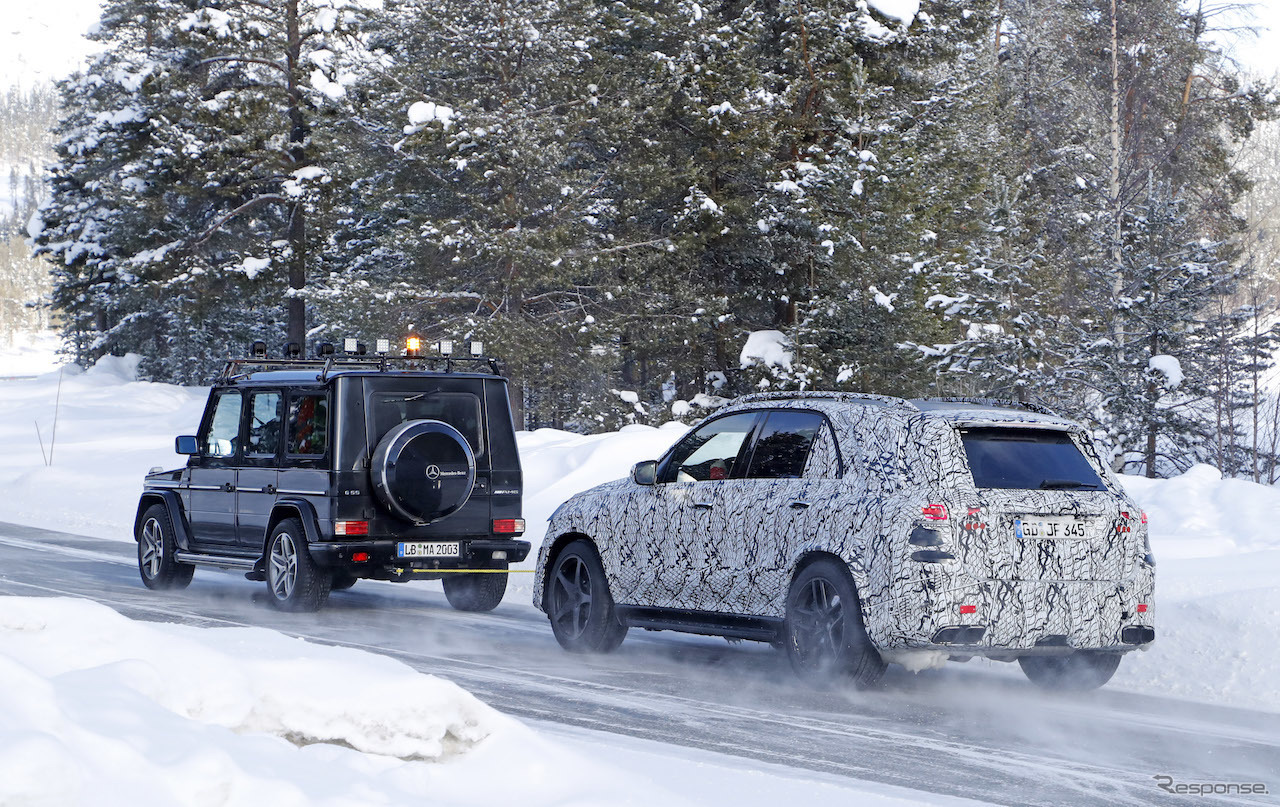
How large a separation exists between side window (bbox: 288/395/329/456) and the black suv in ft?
0.05

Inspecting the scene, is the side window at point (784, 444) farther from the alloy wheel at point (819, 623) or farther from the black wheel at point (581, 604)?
the black wheel at point (581, 604)

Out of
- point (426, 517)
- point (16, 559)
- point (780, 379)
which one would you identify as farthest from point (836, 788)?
point (780, 379)

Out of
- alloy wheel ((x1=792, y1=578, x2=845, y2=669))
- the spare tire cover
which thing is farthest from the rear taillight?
alloy wheel ((x1=792, y1=578, x2=845, y2=669))

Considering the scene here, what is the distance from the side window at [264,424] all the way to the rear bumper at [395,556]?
1240 millimetres

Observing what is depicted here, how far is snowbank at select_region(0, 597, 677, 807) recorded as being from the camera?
397cm

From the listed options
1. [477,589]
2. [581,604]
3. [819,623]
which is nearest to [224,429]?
[477,589]

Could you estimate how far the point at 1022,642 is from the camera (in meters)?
7.70

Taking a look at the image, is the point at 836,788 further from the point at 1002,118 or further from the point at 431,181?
the point at 1002,118

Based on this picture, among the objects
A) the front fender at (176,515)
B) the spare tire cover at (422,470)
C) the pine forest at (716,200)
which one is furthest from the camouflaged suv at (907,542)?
the pine forest at (716,200)

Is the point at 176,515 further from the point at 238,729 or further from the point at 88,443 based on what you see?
the point at 88,443

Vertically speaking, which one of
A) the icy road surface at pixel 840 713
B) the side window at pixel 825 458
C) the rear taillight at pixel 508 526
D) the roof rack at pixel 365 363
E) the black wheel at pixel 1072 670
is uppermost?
the roof rack at pixel 365 363

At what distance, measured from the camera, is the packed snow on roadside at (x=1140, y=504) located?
357 inches

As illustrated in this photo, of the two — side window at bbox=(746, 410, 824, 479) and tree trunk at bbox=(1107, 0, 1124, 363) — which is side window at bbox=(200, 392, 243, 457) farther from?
tree trunk at bbox=(1107, 0, 1124, 363)

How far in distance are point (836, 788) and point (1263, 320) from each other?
2404cm
